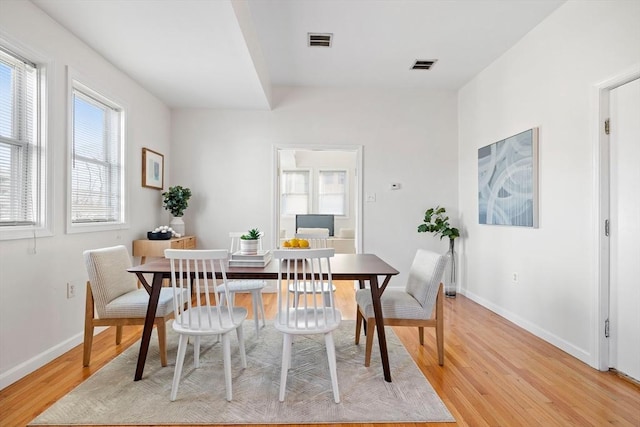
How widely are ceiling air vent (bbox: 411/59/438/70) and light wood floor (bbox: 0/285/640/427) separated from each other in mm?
2854

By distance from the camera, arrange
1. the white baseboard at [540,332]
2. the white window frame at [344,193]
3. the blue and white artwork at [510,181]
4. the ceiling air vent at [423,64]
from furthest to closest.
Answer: the white window frame at [344,193]
the ceiling air vent at [423,64]
the blue and white artwork at [510,181]
the white baseboard at [540,332]

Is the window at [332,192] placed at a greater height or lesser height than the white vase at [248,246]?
greater

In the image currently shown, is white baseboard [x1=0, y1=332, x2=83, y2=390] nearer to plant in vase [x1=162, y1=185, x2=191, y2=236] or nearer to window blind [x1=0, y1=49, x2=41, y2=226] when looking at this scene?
window blind [x1=0, y1=49, x2=41, y2=226]

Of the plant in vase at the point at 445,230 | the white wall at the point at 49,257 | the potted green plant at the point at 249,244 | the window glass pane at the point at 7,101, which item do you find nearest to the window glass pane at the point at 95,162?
the white wall at the point at 49,257

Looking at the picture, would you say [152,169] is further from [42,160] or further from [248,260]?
[248,260]

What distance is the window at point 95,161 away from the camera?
3002 mm

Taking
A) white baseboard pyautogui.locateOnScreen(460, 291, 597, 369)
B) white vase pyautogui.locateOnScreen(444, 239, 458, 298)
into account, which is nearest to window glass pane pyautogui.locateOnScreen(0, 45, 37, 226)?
white baseboard pyautogui.locateOnScreen(460, 291, 597, 369)

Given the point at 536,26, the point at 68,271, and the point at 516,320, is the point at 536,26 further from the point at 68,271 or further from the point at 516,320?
the point at 68,271

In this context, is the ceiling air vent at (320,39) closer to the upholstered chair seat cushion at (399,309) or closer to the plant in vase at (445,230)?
the plant in vase at (445,230)

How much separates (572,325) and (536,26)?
2.56 m

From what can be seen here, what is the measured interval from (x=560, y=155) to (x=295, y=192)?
729cm

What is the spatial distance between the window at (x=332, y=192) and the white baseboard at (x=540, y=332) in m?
5.61

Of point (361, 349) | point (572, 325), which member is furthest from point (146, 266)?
point (572, 325)

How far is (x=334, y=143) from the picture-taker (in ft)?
15.8
